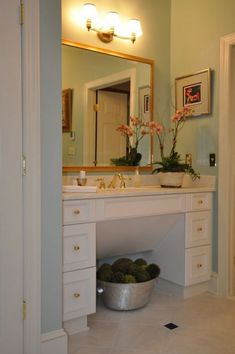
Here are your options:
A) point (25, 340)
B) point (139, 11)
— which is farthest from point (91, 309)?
point (139, 11)

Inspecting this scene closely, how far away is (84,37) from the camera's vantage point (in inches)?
103

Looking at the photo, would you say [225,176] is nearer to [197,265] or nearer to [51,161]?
[197,265]

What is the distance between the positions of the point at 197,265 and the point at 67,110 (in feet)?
5.18

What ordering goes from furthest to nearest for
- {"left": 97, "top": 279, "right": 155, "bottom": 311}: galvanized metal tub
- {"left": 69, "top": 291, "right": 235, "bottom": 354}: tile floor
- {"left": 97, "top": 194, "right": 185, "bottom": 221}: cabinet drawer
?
{"left": 97, "top": 279, "right": 155, "bottom": 311}: galvanized metal tub < {"left": 97, "top": 194, "right": 185, "bottom": 221}: cabinet drawer < {"left": 69, "top": 291, "right": 235, "bottom": 354}: tile floor

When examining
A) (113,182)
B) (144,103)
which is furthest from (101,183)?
(144,103)

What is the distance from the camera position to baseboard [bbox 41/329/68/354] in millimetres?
1768

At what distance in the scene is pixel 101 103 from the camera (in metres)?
2.71

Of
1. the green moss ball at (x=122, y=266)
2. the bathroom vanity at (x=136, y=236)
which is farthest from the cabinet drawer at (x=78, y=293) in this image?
the green moss ball at (x=122, y=266)

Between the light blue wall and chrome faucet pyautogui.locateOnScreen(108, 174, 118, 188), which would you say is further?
chrome faucet pyautogui.locateOnScreen(108, 174, 118, 188)

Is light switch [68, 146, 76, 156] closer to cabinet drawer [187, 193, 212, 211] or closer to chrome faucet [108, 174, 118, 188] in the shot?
chrome faucet [108, 174, 118, 188]

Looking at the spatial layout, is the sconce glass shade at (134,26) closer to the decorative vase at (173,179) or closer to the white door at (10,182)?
the decorative vase at (173,179)

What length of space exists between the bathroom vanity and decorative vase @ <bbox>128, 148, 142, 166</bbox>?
365 mm

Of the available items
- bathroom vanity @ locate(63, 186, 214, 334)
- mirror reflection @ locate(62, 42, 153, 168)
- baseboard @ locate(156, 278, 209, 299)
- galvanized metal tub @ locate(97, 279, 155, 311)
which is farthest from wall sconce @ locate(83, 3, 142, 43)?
baseboard @ locate(156, 278, 209, 299)

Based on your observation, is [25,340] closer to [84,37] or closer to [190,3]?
[84,37]
